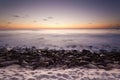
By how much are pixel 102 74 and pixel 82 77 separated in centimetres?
80

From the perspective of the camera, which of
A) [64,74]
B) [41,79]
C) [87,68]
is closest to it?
[41,79]

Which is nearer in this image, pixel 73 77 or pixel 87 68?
pixel 73 77

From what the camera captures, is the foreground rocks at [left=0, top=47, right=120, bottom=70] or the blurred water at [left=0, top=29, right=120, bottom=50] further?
the blurred water at [left=0, top=29, right=120, bottom=50]

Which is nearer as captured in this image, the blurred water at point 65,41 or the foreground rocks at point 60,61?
the foreground rocks at point 60,61

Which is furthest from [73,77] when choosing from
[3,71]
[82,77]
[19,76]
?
[3,71]

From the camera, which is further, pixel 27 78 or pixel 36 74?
pixel 36 74

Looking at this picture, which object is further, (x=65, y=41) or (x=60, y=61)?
(x=65, y=41)

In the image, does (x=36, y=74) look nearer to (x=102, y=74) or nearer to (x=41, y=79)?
(x=41, y=79)

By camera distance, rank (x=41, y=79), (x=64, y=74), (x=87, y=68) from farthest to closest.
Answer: (x=87, y=68) → (x=64, y=74) → (x=41, y=79)

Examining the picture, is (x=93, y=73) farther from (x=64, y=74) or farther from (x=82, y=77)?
(x=64, y=74)

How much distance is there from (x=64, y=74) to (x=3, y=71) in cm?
225

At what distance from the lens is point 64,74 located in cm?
564

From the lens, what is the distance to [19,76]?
5.43 metres

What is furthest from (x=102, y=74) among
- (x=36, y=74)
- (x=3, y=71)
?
(x=3, y=71)
